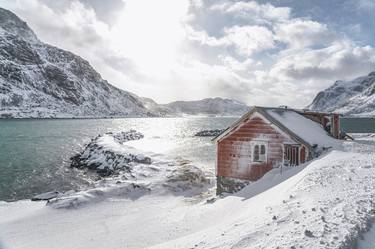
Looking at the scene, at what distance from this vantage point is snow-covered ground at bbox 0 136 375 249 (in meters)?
9.10

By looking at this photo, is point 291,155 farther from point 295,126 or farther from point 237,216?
point 237,216

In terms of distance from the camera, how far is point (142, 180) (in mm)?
28375

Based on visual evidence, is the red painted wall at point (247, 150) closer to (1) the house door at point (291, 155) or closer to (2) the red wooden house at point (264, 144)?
(2) the red wooden house at point (264, 144)

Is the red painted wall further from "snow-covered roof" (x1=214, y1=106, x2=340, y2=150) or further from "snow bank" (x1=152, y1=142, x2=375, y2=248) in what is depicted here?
"snow bank" (x1=152, y1=142, x2=375, y2=248)

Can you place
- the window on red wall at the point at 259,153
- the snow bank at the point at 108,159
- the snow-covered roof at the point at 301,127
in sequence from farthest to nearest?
1. the snow bank at the point at 108,159
2. the window on red wall at the point at 259,153
3. the snow-covered roof at the point at 301,127

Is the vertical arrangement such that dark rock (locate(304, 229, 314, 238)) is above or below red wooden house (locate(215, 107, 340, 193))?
below

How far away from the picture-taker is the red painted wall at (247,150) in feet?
75.5

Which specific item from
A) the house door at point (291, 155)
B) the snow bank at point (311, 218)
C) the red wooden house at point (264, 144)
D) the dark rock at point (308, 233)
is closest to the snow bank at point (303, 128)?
the red wooden house at point (264, 144)

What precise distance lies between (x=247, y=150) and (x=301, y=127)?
165 inches

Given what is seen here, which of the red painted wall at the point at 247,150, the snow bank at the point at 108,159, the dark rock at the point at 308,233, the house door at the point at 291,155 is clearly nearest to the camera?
the dark rock at the point at 308,233

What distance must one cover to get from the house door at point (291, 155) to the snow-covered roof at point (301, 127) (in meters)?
0.87

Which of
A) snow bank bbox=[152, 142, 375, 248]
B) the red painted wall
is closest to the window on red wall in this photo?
the red painted wall

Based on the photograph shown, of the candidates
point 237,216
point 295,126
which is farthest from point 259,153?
point 237,216

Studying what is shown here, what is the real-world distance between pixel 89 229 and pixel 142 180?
10.3m
